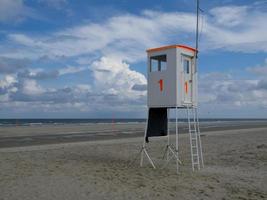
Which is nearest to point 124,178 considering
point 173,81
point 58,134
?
point 173,81

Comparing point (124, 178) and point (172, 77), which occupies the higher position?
point (172, 77)

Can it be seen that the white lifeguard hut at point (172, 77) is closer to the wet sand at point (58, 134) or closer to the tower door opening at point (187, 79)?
the tower door opening at point (187, 79)

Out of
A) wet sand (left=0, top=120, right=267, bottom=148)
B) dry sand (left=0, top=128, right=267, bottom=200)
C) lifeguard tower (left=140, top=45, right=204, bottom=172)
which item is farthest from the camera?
wet sand (left=0, top=120, right=267, bottom=148)

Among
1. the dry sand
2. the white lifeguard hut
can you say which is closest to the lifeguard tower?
the white lifeguard hut

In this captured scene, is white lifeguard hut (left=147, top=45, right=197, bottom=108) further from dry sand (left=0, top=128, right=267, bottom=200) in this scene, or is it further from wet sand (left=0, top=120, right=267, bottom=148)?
wet sand (left=0, top=120, right=267, bottom=148)

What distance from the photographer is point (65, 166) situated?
48.9ft

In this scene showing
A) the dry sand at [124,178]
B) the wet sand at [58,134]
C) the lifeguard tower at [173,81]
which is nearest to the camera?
the dry sand at [124,178]

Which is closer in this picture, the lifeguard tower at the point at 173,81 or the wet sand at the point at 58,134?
the lifeguard tower at the point at 173,81

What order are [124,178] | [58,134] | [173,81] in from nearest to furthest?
[124,178] → [173,81] → [58,134]

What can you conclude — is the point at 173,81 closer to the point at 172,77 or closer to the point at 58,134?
the point at 172,77

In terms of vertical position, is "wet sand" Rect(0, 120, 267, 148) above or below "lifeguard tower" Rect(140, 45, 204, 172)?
below

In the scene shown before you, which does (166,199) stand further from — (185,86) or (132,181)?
(185,86)

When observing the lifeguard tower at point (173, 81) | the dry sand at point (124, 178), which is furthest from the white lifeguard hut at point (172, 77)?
the dry sand at point (124, 178)

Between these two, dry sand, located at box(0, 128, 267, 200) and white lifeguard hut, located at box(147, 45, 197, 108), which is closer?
dry sand, located at box(0, 128, 267, 200)
